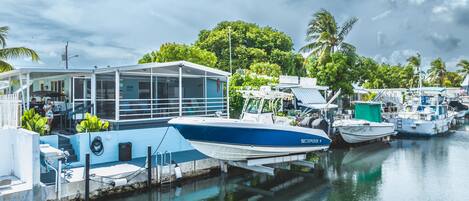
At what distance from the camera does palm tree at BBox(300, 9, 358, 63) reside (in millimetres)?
26572

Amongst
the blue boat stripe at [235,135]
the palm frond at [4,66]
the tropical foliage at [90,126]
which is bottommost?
the blue boat stripe at [235,135]

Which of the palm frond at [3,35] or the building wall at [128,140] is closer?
the building wall at [128,140]

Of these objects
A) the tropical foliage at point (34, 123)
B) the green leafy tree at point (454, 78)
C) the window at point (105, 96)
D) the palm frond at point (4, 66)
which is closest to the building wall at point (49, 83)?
the palm frond at point (4, 66)

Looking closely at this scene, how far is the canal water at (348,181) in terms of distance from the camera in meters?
11.1

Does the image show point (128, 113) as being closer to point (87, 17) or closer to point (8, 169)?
point (8, 169)

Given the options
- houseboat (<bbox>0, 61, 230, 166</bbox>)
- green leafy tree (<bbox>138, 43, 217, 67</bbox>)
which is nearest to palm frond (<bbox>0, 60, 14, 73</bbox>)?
houseboat (<bbox>0, 61, 230, 166</bbox>)

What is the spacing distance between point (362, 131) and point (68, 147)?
628 inches

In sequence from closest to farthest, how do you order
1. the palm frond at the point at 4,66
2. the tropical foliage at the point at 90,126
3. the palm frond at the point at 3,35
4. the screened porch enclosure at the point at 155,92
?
the tropical foliage at the point at 90,126, the screened porch enclosure at the point at 155,92, the palm frond at the point at 4,66, the palm frond at the point at 3,35

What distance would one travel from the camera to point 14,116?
9352 mm

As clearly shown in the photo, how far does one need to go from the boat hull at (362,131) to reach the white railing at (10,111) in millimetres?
15581

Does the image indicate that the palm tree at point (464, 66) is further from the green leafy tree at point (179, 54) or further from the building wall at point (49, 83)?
the building wall at point (49, 83)

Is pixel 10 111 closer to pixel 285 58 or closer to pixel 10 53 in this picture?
pixel 10 53

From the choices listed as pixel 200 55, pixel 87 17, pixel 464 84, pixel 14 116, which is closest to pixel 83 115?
pixel 14 116

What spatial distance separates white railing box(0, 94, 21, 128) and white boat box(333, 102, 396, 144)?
1545 cm
